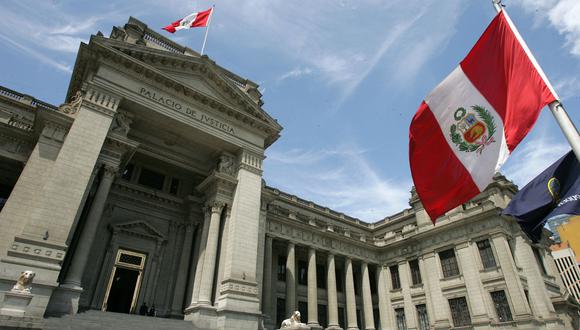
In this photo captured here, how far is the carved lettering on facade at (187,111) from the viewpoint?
19.7 m

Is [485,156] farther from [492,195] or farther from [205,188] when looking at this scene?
[492,195]

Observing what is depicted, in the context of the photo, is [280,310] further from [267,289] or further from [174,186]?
[174,186]

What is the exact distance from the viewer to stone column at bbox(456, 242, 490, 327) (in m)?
25.8

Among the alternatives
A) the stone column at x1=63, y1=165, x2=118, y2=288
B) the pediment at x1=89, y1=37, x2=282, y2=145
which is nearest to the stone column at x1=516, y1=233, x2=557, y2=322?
the pediment at x1=89, y1=37, x2=282, y2=145

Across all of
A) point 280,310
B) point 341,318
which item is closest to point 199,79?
point 280,310

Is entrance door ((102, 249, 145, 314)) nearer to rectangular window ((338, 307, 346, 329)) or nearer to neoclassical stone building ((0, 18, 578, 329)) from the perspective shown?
neoclassical stone building ((0, 18, 578, 329))

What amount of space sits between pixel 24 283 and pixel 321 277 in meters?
25.5

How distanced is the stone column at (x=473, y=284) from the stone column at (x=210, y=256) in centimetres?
2108

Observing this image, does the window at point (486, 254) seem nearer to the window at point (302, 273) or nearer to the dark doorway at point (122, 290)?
the window at point (302, 273)

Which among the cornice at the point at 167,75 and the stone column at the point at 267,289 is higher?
the cornice at the point at 167,75

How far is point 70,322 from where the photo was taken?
13.1m

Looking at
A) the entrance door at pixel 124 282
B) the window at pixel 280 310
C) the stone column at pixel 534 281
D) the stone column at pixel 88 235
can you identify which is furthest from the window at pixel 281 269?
the stone column at pixel 534 281

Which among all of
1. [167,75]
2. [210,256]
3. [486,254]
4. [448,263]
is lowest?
[210,256]

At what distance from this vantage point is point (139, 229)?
858 inches
